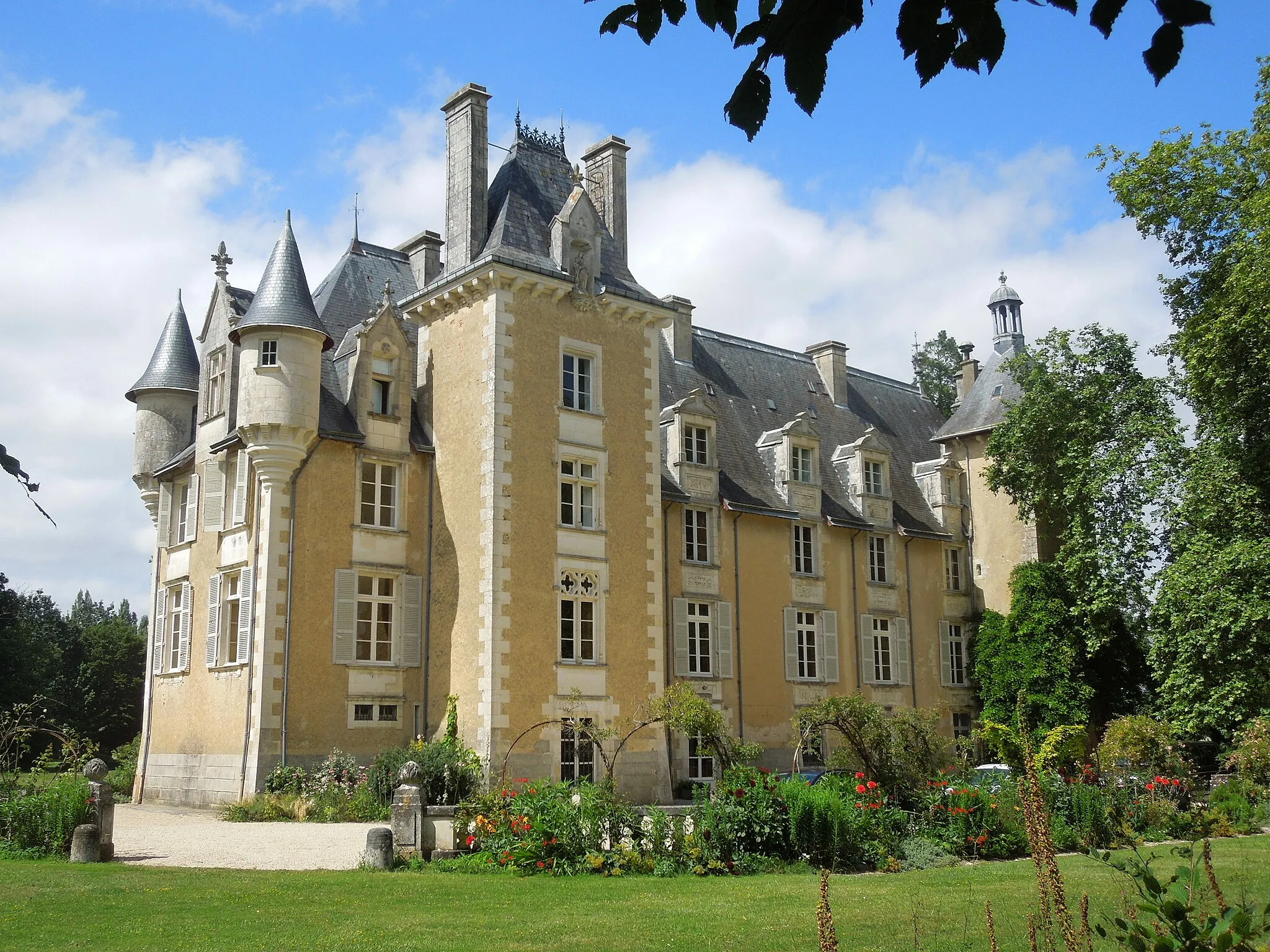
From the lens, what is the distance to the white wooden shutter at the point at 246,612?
73.7ft

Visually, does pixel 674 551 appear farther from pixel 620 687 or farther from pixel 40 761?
pixel 40 761

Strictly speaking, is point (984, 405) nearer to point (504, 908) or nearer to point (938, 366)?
point (938, 366)

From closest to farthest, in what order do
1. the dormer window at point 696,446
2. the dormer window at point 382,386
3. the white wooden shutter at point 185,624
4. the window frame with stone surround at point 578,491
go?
the window frame with stone surround at point 578,491 < the dormer window at point 382,386 < the white wooden shutter at point 185,624 < the dormer window at point 696,446

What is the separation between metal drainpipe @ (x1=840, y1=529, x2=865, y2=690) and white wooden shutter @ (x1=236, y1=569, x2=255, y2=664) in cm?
1503

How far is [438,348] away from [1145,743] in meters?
15.8

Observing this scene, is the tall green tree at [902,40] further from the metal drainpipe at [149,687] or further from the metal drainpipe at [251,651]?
the metal drainpipe at [149,687]

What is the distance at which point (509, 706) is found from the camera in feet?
73.3

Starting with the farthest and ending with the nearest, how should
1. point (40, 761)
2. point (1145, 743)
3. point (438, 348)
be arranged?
point (438, 348)
point (1145, 743)
point (40, 761)

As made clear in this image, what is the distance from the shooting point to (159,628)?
2702 centimetres

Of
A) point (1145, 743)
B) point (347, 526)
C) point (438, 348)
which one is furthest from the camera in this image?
point (438, 348)

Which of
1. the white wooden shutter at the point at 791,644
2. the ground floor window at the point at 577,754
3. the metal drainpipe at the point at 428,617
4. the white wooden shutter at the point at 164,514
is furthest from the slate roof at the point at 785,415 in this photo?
the white wooden shutter at the point at 164,514

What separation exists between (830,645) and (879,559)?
343 cm

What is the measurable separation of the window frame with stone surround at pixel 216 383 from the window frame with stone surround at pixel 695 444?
10.0 meters

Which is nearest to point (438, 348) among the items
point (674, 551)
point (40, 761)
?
point (674, 551)
